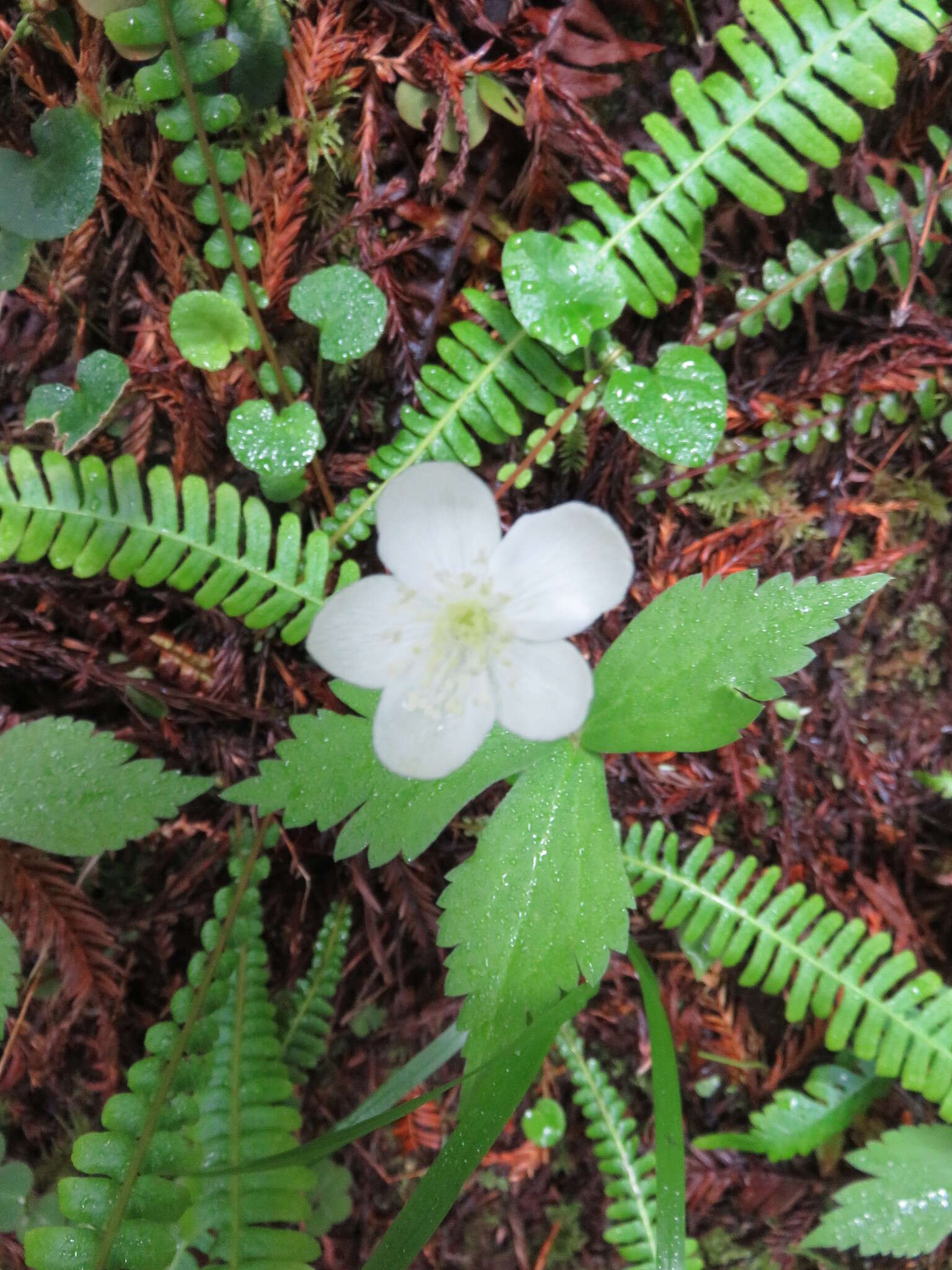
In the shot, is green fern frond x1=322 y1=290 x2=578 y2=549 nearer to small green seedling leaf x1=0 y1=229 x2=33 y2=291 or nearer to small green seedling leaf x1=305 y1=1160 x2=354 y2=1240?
small green seedling leaf x1=0 y1=229 x2=33 y2=291

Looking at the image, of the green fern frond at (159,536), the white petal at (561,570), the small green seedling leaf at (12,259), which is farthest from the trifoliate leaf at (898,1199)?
the small green seedling leaf at (12,259)

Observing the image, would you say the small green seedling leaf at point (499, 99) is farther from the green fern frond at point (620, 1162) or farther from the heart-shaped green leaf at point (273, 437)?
the green fern frond at point (620, 1162)

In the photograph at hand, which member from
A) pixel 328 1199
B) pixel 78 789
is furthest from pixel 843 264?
pixel 328 1199

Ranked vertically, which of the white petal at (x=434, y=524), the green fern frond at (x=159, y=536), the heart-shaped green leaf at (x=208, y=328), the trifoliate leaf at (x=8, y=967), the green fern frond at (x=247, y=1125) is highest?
the heart-shaped green leaf at (x=208, y=328)

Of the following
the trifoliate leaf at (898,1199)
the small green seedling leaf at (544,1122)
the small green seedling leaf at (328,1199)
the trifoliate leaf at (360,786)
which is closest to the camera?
the trifoliate leaf at (360,786)

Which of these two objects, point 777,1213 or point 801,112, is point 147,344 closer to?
point 801,112

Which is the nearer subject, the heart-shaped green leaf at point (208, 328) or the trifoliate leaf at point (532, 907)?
the trifoliate leaf at point (532, 907)
